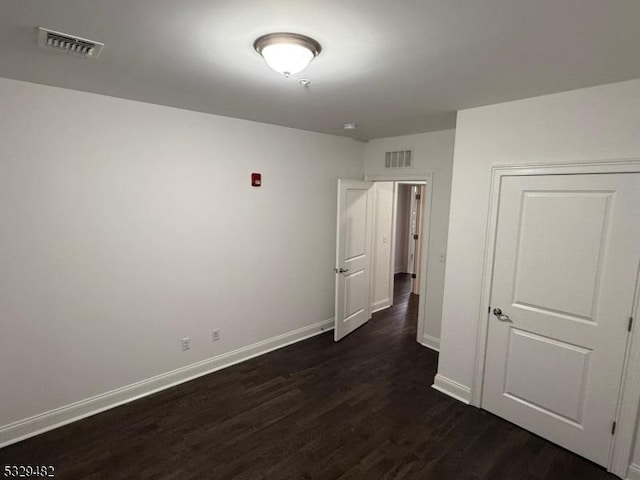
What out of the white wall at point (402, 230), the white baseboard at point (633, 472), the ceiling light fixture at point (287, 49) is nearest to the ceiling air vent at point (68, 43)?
the ceiling light fixture at point (287, 49)

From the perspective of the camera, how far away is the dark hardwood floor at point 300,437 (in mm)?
2316

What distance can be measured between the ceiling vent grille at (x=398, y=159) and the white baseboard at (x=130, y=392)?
2.43 meters

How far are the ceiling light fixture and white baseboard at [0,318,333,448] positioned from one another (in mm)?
2932

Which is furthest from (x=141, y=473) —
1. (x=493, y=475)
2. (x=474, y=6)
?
(x=474, y=6)

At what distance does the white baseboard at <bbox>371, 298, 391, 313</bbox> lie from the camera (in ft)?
17.8

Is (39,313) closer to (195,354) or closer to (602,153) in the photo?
(195,354)

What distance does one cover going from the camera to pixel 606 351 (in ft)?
7.69

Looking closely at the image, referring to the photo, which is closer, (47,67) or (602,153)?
(47,67)

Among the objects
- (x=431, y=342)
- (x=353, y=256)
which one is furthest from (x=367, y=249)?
(x=431, y=342)

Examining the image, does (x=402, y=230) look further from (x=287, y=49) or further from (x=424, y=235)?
(x=287, y=49)

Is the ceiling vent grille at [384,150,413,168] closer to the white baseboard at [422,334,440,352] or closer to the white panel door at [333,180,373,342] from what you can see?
the white panel door at [333,180,373,342]

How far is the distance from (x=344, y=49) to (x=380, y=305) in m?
4.37

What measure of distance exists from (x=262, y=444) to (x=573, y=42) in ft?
10.1

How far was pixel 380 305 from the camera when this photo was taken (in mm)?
5539
